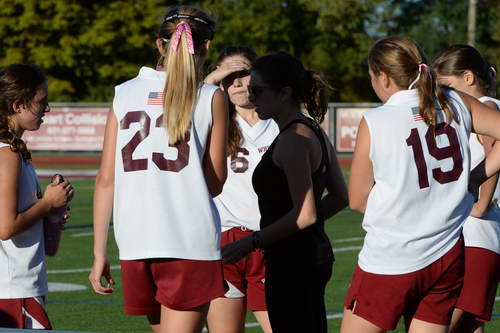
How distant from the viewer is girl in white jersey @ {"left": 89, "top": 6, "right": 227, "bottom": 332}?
4.23 m

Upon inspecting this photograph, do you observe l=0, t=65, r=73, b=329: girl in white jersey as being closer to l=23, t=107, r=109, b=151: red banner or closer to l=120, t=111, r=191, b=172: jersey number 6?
l=120, t=111, r=191, b=172: jersey number 6

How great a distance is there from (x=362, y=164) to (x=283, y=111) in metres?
0.54

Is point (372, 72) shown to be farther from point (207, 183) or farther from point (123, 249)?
point (123, 249)

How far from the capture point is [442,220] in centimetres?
449

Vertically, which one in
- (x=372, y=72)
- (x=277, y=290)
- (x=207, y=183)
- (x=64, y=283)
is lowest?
(x=64, y=283)

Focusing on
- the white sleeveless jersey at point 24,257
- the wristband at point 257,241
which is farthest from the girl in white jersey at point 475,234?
the white sleeveless jersey at point 24,257

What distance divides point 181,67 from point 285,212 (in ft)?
2.89

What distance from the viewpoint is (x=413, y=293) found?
4508mm

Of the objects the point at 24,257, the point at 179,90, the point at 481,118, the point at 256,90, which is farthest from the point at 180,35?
the point at 481,118

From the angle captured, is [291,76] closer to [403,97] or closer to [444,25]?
[403,97]

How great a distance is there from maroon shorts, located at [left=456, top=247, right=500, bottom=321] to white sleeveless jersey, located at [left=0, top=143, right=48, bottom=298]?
90.3 inches

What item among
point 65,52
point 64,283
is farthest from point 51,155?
point 64,283

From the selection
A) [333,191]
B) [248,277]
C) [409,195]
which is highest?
[409,195]

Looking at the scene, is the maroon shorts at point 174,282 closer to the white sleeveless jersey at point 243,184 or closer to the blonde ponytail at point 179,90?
the blonde ponytail at point 179,90
